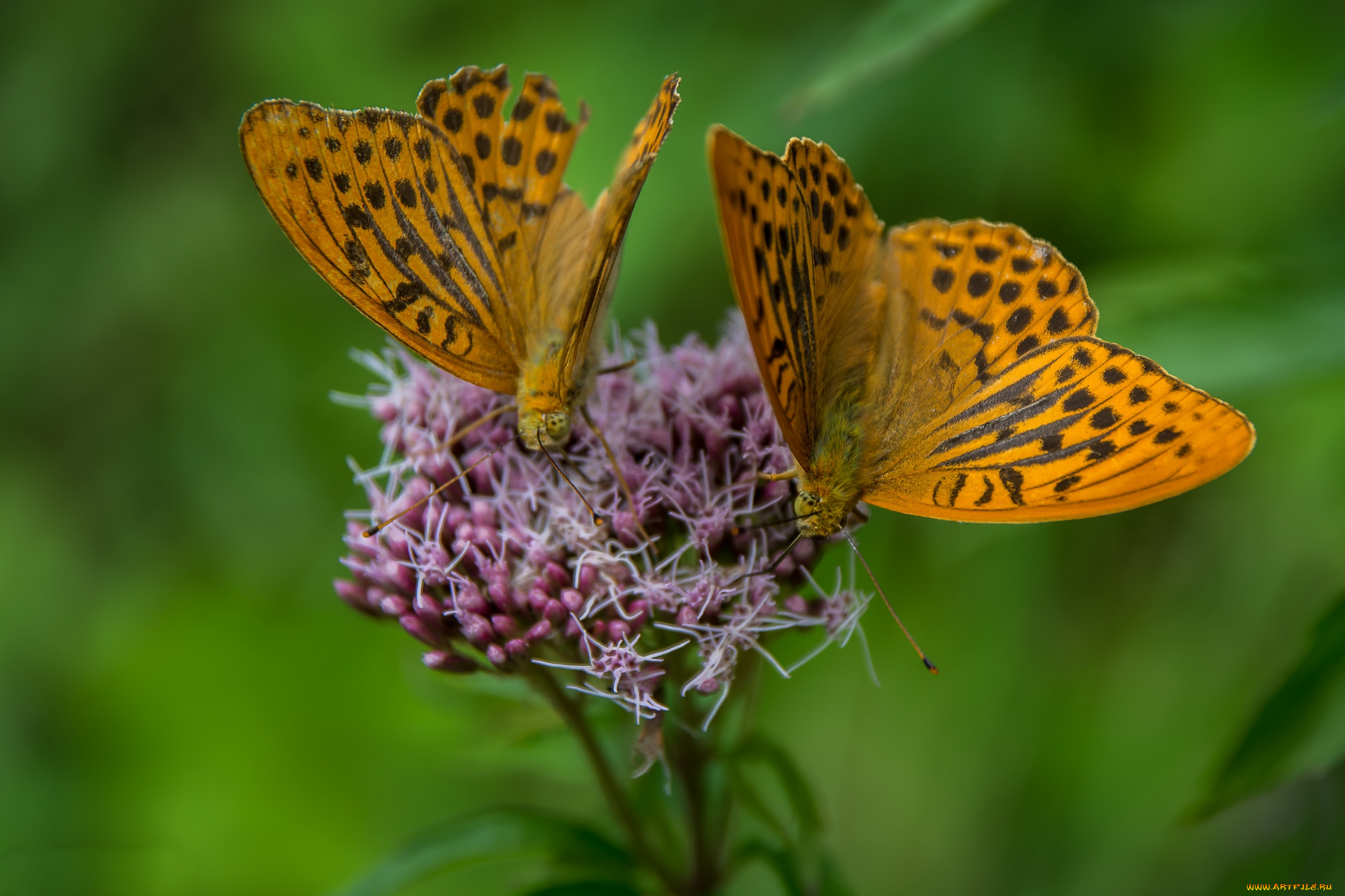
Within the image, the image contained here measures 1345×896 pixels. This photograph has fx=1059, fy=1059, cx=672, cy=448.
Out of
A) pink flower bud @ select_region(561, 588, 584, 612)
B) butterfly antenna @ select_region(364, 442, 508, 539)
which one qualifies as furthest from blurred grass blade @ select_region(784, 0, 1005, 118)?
pink flower bud @ select_region(561, 588, 584, 612)

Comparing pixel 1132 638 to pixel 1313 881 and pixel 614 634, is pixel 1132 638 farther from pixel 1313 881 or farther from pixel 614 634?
pixel 614 634

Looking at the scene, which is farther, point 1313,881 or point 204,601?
point 204,601

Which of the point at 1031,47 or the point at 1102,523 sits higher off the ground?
the point at 1031,47

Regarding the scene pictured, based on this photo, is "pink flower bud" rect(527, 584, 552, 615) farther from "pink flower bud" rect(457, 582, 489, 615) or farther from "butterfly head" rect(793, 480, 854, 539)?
"butterfly head" rect(793, 480, 854, 539)

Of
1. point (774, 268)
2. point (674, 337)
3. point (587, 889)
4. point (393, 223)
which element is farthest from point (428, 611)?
point (674, 337)

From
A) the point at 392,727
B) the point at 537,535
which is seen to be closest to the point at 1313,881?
the point at 537,535

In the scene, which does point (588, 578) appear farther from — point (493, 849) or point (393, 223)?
point (393, 223)

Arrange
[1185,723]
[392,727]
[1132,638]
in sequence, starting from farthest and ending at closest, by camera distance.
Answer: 1. [392,727]
2. [1132,638]
3. [1185,723]
